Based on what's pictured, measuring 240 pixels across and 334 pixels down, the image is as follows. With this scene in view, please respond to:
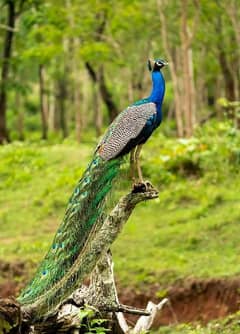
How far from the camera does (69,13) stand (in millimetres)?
22828

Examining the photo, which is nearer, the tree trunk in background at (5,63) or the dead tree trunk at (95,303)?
the dead tree trunk at (95,303)

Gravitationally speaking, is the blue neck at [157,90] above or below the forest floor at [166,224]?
above

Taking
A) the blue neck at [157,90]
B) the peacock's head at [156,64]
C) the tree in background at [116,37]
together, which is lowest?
the blue neck at [157,90]

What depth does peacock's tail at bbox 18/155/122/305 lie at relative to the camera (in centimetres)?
700

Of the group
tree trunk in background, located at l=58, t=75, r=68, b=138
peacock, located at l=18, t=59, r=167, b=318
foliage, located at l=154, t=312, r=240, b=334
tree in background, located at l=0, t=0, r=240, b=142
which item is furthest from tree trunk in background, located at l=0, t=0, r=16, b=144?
peacock, located at l=18, t=59, r=167, b=318

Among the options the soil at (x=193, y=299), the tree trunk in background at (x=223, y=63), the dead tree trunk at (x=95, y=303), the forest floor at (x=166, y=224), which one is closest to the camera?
the dead tree trunk at (x=95, y=303)

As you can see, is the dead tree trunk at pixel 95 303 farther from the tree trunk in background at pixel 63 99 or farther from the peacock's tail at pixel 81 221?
the tree trunk in background at pixel 63 99

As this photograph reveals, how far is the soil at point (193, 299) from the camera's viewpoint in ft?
35.6

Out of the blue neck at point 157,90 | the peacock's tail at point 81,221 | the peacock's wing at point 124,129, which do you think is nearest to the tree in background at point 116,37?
the blue neck at point 157,90

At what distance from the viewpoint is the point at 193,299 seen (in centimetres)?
1128

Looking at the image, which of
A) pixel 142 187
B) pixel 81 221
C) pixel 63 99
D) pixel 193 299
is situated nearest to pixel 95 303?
pixel 81 221

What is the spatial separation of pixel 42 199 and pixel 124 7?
31.8ft

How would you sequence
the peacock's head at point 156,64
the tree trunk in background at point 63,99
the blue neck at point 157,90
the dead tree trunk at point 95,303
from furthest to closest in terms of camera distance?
the tree trunk in background at point 63,99 → the peacock's head at point 156,64 → the blue neck at point 157,90 → the dead tree trunk at point 95,303

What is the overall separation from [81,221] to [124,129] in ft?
2.66
